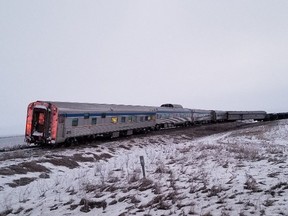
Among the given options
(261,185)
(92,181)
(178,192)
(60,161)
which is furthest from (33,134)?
(261,185)

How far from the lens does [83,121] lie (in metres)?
23.1

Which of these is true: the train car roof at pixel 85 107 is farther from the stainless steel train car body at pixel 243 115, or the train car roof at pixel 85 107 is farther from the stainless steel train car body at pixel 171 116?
the stainless steel train car body at pixel 243 115

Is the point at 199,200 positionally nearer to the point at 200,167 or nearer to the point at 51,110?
the point at 200,167

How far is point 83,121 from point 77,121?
2.82ft

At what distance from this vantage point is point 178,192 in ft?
25.9

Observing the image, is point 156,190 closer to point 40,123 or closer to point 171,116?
point 40,123

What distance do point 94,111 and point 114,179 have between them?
572 inches

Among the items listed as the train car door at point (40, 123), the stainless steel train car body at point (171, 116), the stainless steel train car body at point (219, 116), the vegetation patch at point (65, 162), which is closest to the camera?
the vegetation patch at point (65, 162)

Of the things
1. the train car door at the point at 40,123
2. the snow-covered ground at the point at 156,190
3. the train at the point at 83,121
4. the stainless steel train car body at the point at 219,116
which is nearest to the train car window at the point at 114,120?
the train at the point at 83,121

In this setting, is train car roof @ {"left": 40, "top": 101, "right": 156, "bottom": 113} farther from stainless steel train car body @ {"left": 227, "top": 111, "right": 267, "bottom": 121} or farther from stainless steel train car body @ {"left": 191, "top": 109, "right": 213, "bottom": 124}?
stainless steel train car body @ {"left": 227, "top": 111, "right": 267, "bottom": 121}

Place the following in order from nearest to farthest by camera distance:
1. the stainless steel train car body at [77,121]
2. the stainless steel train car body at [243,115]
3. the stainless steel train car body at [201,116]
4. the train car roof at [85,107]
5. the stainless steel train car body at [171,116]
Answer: the stainless steel train car body at [77,121] → the train car roof at [85,107] → the stainless steel train car body at [171,116] → the stainless steel train car body at [201,116] → the stainless steel train car body at [243,115]

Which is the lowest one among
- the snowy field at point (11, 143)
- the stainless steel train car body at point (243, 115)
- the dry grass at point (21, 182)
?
the snowy field at point (11, 143)

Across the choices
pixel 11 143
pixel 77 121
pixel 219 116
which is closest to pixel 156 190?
pixel 77 121

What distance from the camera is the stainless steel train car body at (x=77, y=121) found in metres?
20.4
